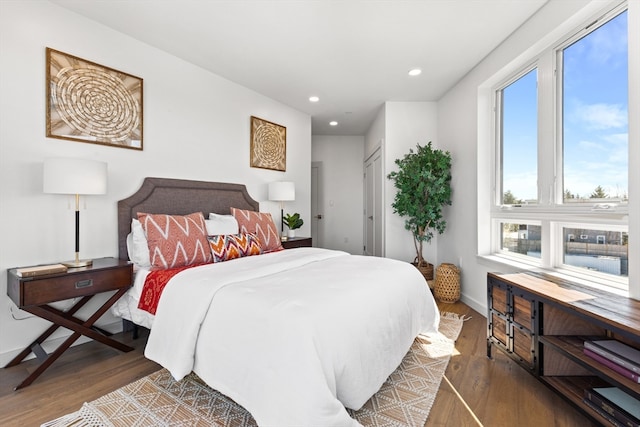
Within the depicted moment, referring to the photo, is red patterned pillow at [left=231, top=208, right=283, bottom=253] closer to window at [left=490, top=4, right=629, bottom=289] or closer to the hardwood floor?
the hardwood floor

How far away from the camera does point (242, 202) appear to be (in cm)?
379

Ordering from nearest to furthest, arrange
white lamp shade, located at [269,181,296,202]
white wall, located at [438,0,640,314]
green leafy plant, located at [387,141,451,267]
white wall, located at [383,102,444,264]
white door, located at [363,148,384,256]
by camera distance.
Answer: white wall, located at [438,0,640,314], green leafy plant, located at [387,141,451,267], white lamp shade, located at [269,181,296,202], white wall, located at [383,102,444,264], white door, located at [363,148,384,256]

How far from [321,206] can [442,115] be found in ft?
10.1

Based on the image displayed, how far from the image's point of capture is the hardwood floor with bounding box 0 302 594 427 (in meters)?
1.58

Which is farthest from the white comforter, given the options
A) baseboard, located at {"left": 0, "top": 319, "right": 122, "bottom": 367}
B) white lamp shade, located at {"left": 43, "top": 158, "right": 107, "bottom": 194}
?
baseboard, located at {"left": 0, "top": 319, "right": 122, "bottom": 367}

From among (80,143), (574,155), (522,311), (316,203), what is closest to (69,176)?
(80,143)

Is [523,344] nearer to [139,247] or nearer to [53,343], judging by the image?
[139,247]

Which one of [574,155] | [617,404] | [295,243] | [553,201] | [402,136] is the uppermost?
[402,136]

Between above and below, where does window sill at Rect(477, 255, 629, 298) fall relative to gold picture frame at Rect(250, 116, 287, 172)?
below

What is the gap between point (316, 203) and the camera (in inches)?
257

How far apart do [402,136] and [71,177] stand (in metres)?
3.86

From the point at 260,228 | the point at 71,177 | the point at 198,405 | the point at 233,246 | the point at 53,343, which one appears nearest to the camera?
the point at 198,405

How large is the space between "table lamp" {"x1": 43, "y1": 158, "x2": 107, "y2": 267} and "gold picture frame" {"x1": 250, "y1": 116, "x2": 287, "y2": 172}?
203cm

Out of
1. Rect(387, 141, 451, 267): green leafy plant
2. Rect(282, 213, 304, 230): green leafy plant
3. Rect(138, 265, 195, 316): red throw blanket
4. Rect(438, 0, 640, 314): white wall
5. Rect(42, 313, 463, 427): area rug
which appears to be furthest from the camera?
Rect(282, 213, 304, 230): green leafy plant
